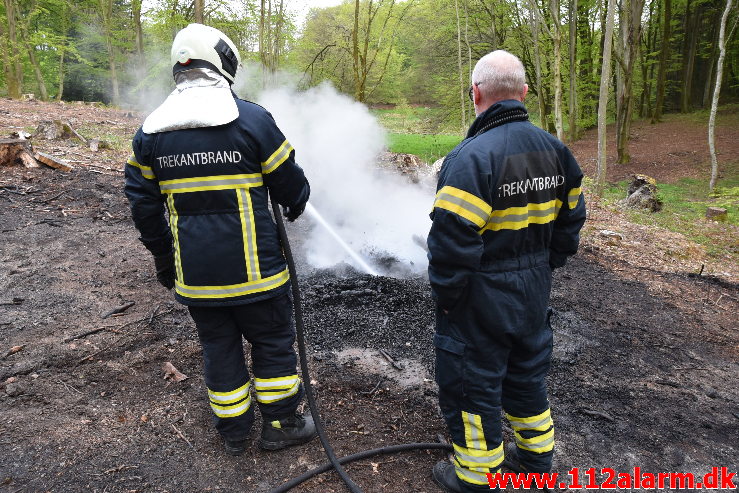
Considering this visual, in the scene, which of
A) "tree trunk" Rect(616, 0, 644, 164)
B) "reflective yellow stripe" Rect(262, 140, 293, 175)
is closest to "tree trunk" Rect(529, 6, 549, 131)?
"tree trunk" Rect(616, 0, 644, 164)

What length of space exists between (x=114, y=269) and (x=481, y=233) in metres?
4.63

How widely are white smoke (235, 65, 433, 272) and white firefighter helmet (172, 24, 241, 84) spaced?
12.8 ft

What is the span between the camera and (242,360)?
2557 millimetres

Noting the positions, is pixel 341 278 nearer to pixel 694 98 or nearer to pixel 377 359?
pixel 377 359

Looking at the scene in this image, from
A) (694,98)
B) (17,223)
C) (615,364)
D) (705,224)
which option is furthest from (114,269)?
(694,98)

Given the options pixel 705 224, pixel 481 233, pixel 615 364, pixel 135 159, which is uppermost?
pixel 135 159

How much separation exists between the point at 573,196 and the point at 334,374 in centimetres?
208

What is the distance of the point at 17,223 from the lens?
20.2 feet

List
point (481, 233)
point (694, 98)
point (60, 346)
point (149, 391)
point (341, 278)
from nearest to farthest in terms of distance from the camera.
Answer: point (481, 233), point (149, 391), point (60, 346), point (341, 278), point (694, 98)

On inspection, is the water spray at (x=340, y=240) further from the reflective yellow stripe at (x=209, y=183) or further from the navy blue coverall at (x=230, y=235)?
the reflective yellow stripe at (x=209, y=183)

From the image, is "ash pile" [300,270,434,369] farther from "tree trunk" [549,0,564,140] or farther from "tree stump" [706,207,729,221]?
"tree trunk" [549,0,564,140]

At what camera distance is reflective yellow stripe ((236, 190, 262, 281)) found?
2275mm

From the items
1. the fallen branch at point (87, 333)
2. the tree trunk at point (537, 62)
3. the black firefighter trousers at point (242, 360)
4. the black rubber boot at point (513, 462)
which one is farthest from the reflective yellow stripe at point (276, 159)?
the tree trunk at point (537, 62)

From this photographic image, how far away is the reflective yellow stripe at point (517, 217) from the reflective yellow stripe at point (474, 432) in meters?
0.91
